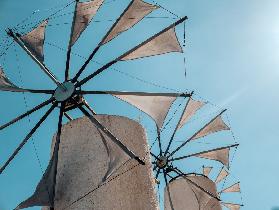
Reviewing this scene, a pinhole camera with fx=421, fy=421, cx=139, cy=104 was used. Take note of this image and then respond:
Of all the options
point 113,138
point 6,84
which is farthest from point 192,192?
point 113,138

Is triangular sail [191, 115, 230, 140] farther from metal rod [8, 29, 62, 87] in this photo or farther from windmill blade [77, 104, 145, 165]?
windmill blade [77, 104, 145, 165]

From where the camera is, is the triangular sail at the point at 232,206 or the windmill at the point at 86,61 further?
the triangular sail at the point at 232,206

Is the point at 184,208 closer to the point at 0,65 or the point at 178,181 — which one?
the point at 178,181

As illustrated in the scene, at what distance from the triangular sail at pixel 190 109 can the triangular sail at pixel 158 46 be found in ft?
28.0

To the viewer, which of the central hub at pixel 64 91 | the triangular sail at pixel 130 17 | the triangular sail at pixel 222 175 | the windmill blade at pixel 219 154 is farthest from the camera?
the triangular sail at pixel 222 175

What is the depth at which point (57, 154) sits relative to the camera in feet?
23.7

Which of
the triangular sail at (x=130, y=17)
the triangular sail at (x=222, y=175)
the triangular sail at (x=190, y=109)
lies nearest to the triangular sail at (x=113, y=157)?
the triangular sail at (x=130, y=17)

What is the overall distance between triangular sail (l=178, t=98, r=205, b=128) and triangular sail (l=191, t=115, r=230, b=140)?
978 millimetres

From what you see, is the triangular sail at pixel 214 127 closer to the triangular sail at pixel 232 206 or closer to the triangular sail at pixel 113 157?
the triangular sail at pixel 232 206

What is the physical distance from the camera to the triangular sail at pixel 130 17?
29.2 feet

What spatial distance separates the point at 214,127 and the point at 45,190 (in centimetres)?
1309

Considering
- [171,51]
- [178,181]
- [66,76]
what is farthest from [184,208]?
[66,76]

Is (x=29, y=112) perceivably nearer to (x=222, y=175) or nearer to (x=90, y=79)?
(x=90, y=79)

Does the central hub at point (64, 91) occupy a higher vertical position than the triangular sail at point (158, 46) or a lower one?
lower
